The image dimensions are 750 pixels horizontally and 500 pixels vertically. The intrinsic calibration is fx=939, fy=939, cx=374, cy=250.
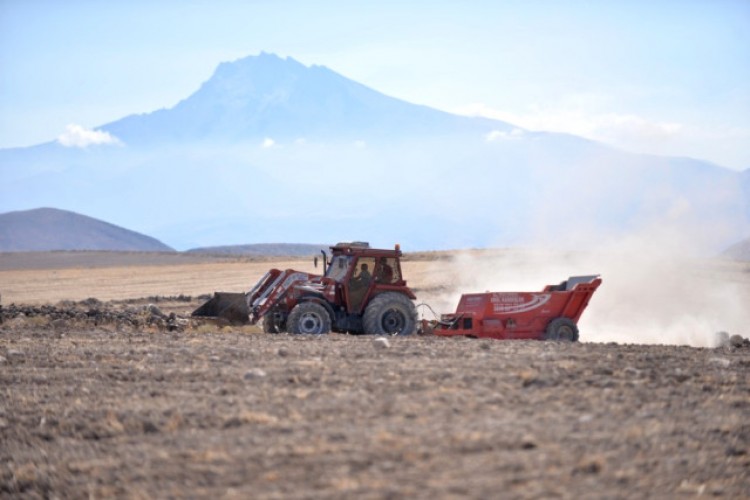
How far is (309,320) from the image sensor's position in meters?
19.8

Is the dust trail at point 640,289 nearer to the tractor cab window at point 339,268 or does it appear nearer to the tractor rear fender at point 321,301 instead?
the tractor cab window at point 339,268

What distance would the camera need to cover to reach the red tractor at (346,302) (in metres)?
19.8


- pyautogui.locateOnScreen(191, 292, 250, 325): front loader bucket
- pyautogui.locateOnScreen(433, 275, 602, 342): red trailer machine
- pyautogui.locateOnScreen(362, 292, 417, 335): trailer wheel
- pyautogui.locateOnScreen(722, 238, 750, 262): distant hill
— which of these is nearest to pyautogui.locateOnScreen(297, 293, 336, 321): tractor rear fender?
pyautogui.locateOnScreen(362, 292, 417, 335): trailer wheel

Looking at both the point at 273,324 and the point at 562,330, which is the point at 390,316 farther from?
the point at 562,330

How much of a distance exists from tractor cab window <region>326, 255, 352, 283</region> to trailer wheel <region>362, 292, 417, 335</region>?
3.32 ft

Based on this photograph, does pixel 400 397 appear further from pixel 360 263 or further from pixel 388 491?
pixel 360 263

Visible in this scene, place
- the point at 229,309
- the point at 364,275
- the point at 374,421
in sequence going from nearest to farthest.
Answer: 1. the point at 374,421
2. the point at 364,275
3. the point at 229,309

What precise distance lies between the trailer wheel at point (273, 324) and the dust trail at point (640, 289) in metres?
9.36

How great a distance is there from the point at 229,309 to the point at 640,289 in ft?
58.8

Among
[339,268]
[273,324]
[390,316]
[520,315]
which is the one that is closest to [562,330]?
[520,315]

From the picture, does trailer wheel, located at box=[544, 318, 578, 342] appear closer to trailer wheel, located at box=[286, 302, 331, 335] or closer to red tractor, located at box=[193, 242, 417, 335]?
red tractor, located at box=[193, 242, 417, 335]

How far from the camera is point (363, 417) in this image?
906 cm

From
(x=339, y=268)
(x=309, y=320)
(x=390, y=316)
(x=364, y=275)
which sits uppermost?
(x=339, y=268)

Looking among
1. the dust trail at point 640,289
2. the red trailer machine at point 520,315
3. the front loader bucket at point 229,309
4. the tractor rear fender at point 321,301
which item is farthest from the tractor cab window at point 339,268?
the dust trail at point 640,289
